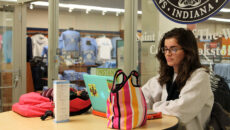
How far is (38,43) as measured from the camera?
341 inches

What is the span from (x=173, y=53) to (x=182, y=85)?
0.87ft

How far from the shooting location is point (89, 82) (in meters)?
1.94

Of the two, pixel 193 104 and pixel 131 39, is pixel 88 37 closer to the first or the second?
pixel 131 39

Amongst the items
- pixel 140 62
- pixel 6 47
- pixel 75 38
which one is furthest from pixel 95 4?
pixel 6 47

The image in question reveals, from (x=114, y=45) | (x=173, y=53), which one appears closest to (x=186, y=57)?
(x=173, y=53)

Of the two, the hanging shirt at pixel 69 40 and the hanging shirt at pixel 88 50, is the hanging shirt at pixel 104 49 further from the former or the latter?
the hanging shirt at pixel 69 40

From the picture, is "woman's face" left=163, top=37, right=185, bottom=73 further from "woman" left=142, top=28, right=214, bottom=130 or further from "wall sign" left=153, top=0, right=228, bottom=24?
"wall sign" left=153, top=0, right=228, bottom=24

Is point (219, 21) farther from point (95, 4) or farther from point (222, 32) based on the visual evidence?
point (95, 4)

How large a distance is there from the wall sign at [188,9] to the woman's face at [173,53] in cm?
65

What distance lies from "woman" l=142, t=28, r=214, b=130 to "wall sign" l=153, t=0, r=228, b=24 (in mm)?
526

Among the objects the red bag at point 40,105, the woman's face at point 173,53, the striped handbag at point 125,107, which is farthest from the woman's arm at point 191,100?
the red bag at point 40,105

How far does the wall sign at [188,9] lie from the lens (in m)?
2.58

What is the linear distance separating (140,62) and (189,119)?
1485mm

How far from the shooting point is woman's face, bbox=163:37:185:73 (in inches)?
86.1
